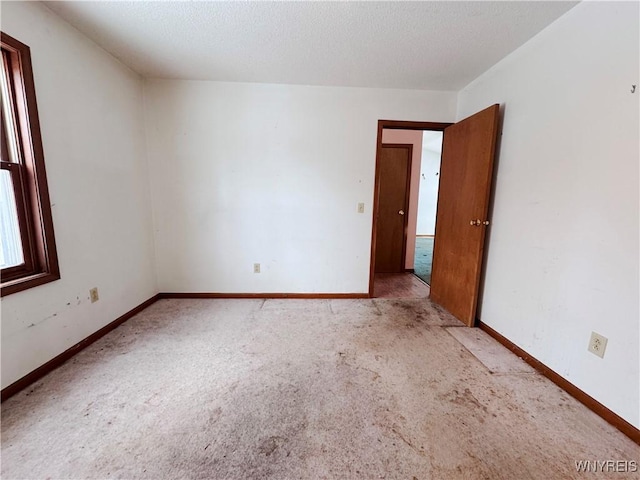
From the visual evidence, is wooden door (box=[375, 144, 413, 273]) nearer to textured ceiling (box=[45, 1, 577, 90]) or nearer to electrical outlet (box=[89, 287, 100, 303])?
textured ceiling (box=[45, 1, 577, 90])

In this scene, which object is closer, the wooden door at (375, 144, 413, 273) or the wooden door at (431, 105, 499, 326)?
the wooden door at (431, 105, 499, 326)

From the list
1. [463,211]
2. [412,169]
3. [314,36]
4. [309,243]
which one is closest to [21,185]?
[314,36]

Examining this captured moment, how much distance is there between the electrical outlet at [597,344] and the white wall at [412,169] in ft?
8.53

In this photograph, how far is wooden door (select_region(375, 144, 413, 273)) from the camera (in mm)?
3934

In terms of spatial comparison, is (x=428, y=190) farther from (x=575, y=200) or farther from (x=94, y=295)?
(x=94, y=295)

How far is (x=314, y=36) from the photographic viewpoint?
1878 mm

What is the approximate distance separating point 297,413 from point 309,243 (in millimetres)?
1811

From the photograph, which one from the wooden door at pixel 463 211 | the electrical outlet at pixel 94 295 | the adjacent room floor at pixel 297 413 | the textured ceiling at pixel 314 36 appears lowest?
the adjacent room floor at pixel 297 413

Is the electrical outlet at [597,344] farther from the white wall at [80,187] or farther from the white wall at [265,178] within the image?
the white wall at [80,187]

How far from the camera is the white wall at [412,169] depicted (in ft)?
12.6

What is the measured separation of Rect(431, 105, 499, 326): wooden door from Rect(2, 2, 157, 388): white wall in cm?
312

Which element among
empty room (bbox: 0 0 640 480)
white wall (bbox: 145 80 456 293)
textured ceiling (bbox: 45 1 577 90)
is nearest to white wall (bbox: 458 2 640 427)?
empty room (bbox: 0 0 640 480)

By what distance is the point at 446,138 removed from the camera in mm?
2809

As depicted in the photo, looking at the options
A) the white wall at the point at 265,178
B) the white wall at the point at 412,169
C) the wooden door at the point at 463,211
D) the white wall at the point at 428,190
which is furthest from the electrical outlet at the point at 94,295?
the white wall at the point at 428,190
